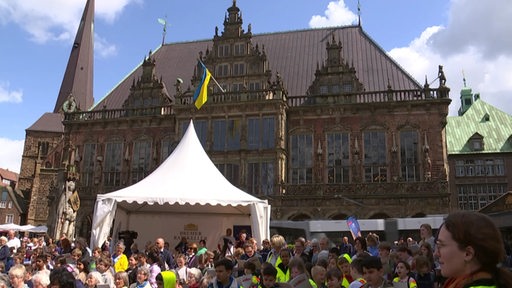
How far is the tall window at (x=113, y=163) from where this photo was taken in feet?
93.1

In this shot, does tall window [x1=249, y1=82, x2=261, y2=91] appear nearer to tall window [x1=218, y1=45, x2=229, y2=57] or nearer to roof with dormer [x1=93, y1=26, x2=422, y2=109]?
roof with dormer [x1=93, y1=26, x2=422, y2=109]

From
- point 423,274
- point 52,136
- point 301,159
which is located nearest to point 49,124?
point 52,136

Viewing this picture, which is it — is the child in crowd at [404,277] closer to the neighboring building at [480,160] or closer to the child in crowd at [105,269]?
the child in crowd at [105,269]

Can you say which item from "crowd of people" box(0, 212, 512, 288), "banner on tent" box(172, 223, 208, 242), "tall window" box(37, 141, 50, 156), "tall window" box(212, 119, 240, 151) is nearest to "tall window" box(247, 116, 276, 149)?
"tall window" box(212, 119, 240, 151)

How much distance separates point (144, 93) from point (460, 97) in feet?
124

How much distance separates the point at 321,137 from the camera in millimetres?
25062

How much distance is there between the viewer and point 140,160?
92.1ft

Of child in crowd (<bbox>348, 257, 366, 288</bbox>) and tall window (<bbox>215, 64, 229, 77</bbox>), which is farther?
tall window (<bbox>215, 64, 229, 77</bbox>)

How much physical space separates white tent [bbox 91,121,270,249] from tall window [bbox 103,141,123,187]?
14.1 m

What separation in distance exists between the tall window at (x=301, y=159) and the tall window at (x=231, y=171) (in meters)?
3.09

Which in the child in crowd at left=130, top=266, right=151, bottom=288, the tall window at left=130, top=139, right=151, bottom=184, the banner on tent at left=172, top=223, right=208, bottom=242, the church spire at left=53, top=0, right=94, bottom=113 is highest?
the church spire at left=53, top=0, right=94, bottom=113

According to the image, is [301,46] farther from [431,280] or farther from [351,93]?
[431,280]

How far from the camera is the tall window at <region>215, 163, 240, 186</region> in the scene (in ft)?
80.2

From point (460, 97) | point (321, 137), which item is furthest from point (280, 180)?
point (460, 97)
